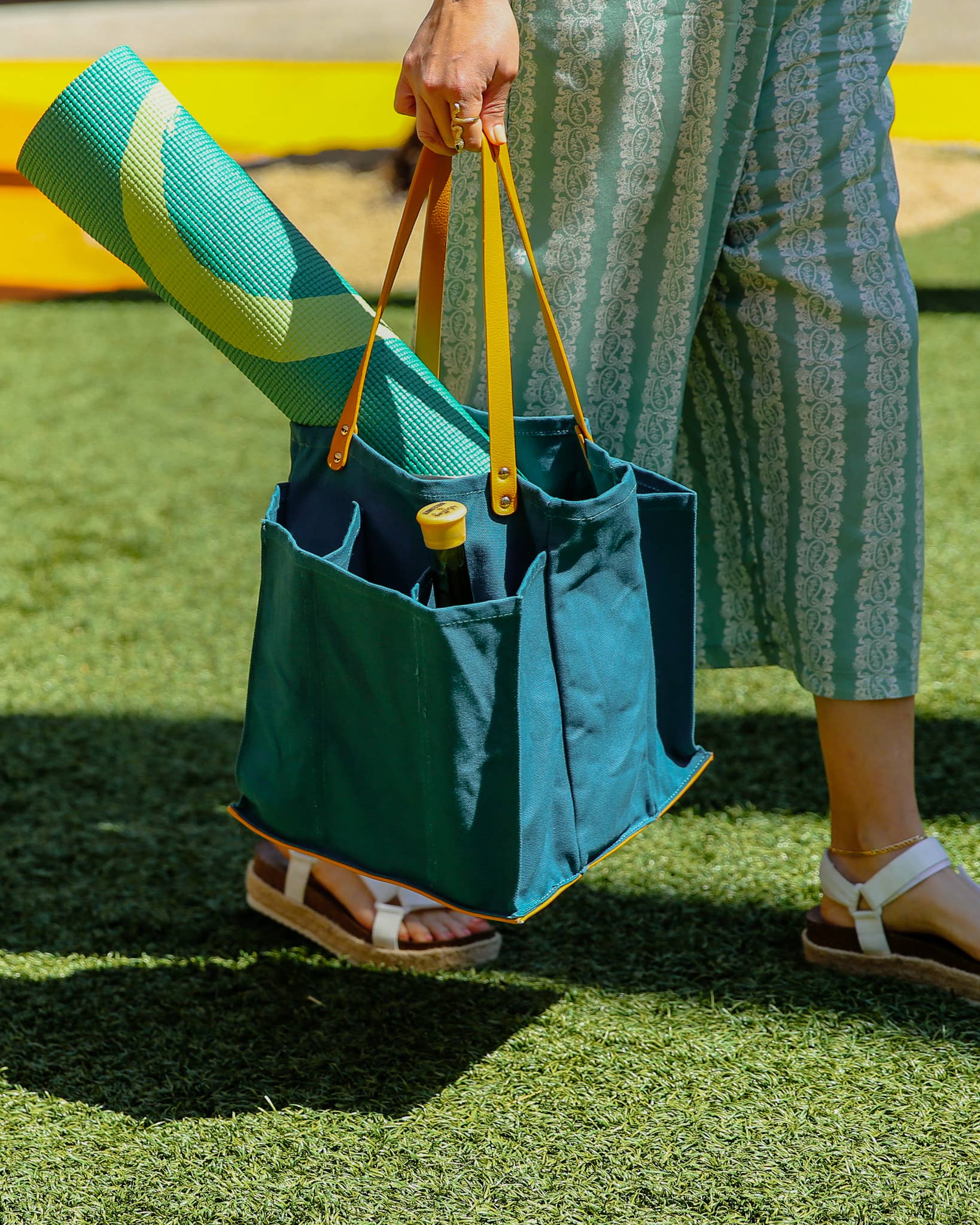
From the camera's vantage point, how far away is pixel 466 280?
4.28 feet

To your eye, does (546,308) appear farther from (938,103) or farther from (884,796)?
(938,103)

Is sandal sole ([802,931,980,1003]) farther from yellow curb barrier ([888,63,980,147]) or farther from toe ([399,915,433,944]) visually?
yellow curb barrier ([888,63,980,147])

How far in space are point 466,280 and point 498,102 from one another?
234 mm

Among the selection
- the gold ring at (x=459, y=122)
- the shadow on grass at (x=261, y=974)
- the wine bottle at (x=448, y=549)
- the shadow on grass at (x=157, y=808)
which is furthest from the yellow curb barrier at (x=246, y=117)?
the wine bottle at (x=448, y=549)

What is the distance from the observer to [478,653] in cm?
101

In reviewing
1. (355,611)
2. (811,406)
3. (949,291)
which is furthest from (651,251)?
(949,291)

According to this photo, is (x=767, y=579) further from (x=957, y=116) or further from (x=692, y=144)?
(x=957, y=116)

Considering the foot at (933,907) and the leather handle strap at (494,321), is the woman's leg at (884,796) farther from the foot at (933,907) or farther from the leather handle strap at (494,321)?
the leather handle strap at (494,321)

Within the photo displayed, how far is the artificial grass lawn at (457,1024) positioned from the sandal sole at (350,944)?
0.02 meters

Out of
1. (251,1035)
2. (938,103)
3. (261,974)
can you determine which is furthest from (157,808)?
(938,103)

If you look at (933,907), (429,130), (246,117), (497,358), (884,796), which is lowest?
(933,907)

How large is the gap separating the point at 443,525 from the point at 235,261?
0.35 meters

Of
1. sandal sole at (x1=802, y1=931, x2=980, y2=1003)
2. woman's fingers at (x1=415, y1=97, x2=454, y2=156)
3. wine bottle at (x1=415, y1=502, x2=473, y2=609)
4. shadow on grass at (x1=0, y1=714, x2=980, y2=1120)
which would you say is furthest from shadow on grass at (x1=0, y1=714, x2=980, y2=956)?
woman's fingers at (x1=415, y1=97, x2=454, y2=156)

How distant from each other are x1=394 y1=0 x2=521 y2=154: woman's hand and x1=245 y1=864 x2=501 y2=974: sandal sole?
850 mm
